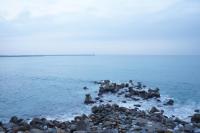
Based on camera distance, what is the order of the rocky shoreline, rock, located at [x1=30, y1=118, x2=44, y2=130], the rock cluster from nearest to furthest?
the rock cluster, the rocky shoreline, rock, located at [x1=30, y1=118, x2=44, y2=130]

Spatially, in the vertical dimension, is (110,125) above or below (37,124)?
above

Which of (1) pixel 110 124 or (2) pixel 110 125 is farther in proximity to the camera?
(1) pixel 110 124

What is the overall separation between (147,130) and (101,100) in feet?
59.0

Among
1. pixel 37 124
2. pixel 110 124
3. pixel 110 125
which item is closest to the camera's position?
pixel 110 125

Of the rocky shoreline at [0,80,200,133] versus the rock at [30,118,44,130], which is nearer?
the rocky shoreline at [0,80,200,133]

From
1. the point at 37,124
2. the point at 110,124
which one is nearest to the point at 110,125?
the point at 110,124

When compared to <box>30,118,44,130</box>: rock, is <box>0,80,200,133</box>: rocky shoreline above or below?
above

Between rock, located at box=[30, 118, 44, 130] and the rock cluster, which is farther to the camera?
rock, located at box=[30, 118, 44, 130]

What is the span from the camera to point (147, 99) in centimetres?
3981

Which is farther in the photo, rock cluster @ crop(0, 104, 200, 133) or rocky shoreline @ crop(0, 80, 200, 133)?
rocky shoreline @ crop(0, 80, 200, 133)

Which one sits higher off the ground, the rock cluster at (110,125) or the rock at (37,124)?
the rock cluster at (110,125)

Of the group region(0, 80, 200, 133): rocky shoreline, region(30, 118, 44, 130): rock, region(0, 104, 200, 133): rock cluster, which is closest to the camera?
region(0, 104, 200, 133): rock cluster

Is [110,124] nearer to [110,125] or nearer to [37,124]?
[110,125]

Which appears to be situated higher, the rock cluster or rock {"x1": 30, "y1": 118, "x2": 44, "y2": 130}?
the rock cluster
